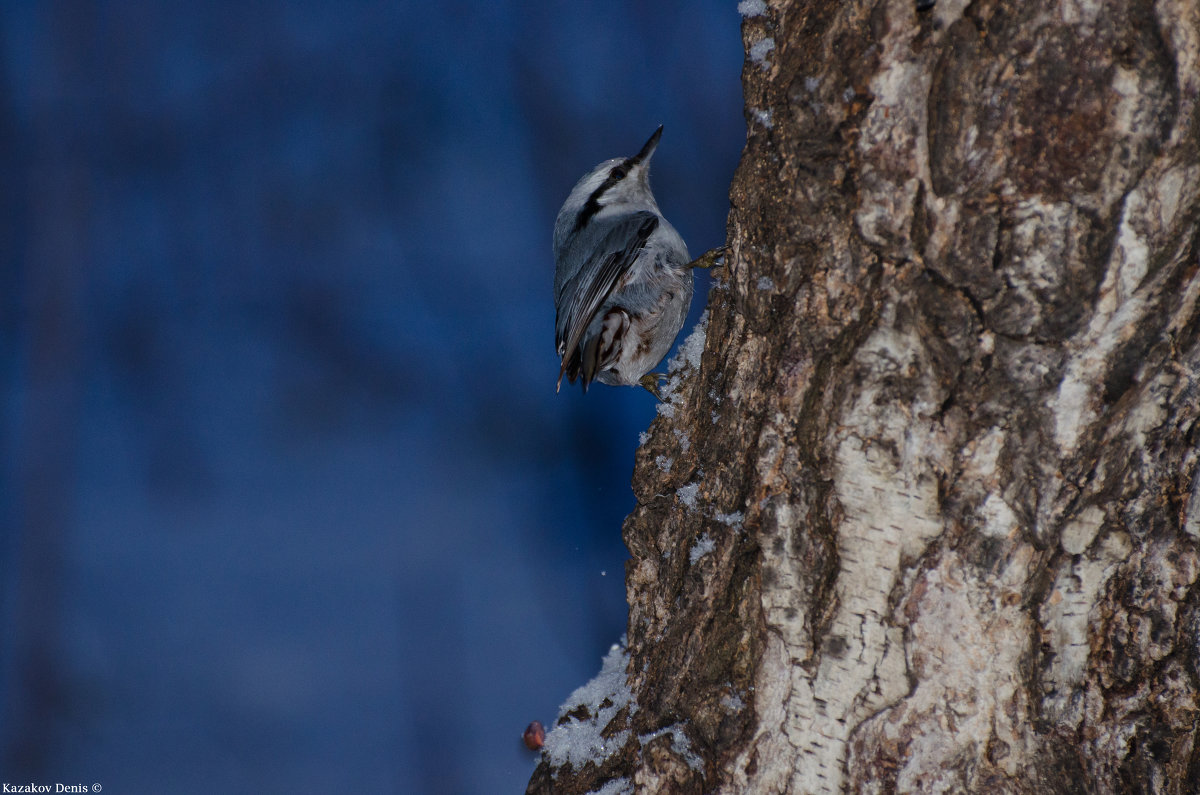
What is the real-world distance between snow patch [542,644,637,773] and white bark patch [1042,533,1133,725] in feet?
1.70

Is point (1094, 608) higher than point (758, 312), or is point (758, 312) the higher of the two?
point (758, 312)

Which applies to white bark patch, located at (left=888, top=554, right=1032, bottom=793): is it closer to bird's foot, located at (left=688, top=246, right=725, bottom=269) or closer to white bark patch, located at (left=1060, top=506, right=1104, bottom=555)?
white bark patch, located at (left=1060, top=506, right=1104, bottom=555)

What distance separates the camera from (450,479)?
1.81m

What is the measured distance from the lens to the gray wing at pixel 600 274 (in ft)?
5.22

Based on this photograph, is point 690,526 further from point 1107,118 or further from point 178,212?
point 178,212

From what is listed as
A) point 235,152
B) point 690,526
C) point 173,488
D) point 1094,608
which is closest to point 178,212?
point 235,152

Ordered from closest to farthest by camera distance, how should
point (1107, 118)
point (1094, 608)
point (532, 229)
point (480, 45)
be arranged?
1. point (1107, 118)
2. point (1094, 608)
3. point (480, 45)
4. point (532, 229)

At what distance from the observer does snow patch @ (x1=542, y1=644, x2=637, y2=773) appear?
1.07 metres

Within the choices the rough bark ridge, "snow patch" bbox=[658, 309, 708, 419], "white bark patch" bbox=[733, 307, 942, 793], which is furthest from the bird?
"white bark patch" bbox=[733, 307, 942, 793]

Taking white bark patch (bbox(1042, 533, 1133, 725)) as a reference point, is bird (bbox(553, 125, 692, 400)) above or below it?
above

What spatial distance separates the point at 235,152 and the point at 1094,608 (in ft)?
5.71

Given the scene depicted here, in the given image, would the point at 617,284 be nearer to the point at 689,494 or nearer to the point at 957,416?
the point at 689,494

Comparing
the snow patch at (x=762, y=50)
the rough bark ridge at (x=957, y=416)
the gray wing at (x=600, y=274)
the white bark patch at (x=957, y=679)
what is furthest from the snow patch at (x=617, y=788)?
the snow patch at (x=762, y=50)

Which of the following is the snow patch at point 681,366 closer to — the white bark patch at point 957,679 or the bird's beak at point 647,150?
the white bark patch at point 957,679
